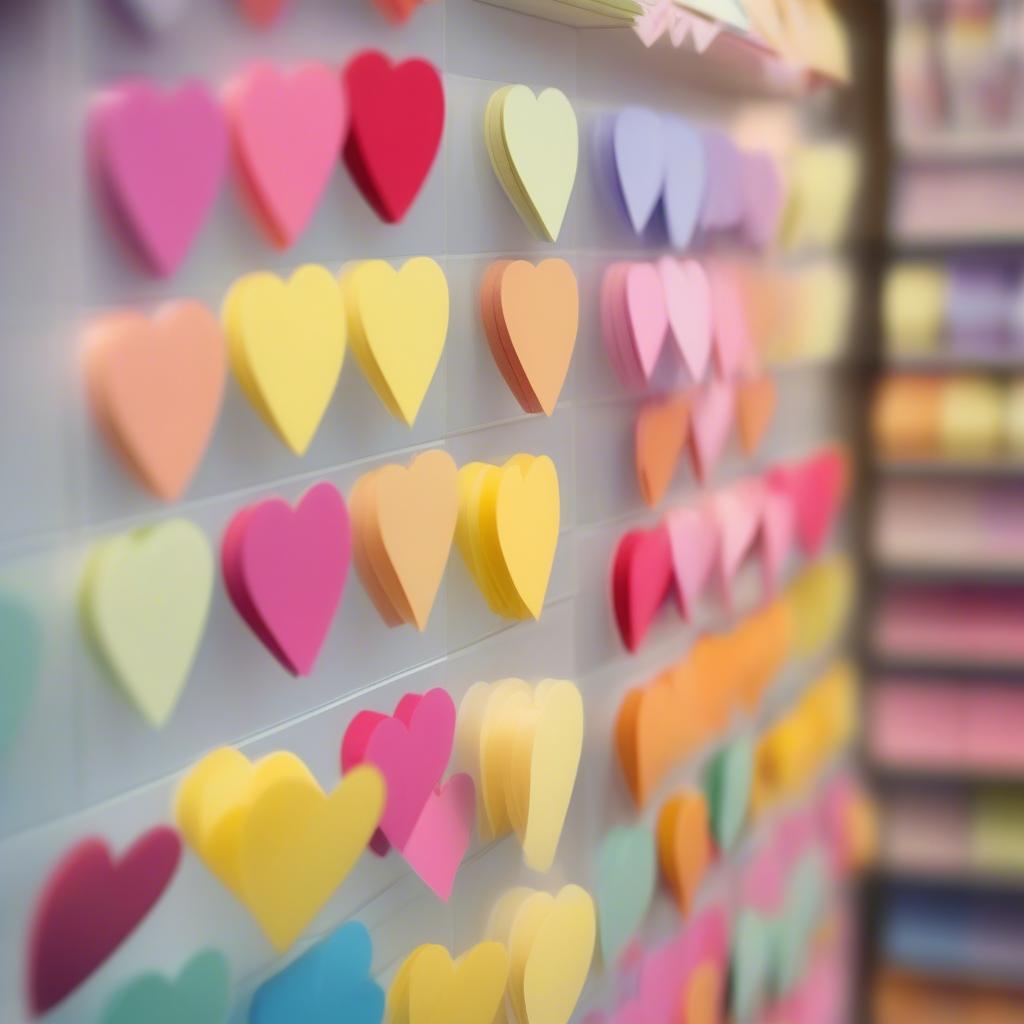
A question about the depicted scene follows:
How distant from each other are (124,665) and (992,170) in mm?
2053

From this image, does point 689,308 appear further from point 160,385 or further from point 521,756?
point 160,385

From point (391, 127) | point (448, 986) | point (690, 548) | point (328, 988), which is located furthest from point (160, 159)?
point (690, 548)

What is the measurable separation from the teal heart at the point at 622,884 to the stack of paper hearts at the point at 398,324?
2.17ft

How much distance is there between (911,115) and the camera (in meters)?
2.46

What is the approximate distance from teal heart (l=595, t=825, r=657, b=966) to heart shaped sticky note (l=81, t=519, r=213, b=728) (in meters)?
0.76

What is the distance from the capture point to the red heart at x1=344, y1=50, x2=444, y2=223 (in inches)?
42.6

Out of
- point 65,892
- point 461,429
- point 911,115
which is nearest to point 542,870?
point 461,429

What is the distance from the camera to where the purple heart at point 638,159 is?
1.45m

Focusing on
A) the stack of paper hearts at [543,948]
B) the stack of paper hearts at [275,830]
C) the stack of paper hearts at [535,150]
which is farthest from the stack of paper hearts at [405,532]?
the stack of paper hearts at [543,948]

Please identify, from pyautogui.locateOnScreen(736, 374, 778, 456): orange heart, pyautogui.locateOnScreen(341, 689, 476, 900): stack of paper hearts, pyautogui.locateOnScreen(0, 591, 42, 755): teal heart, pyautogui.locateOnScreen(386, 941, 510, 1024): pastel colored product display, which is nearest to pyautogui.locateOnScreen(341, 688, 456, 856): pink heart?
pyautogui.locateOnScreen(341, 689, 476, 900): stack of paper hearts

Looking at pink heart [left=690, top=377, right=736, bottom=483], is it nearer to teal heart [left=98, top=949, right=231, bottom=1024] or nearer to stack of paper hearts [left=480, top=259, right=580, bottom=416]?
stack of paper hearts [left=480, top=259, right=580, bottom=416]

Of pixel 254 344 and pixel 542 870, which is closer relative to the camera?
pixel 254 344

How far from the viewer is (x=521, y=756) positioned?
1.33 m

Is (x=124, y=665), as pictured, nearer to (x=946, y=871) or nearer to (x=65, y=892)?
(x=65, y=892)
